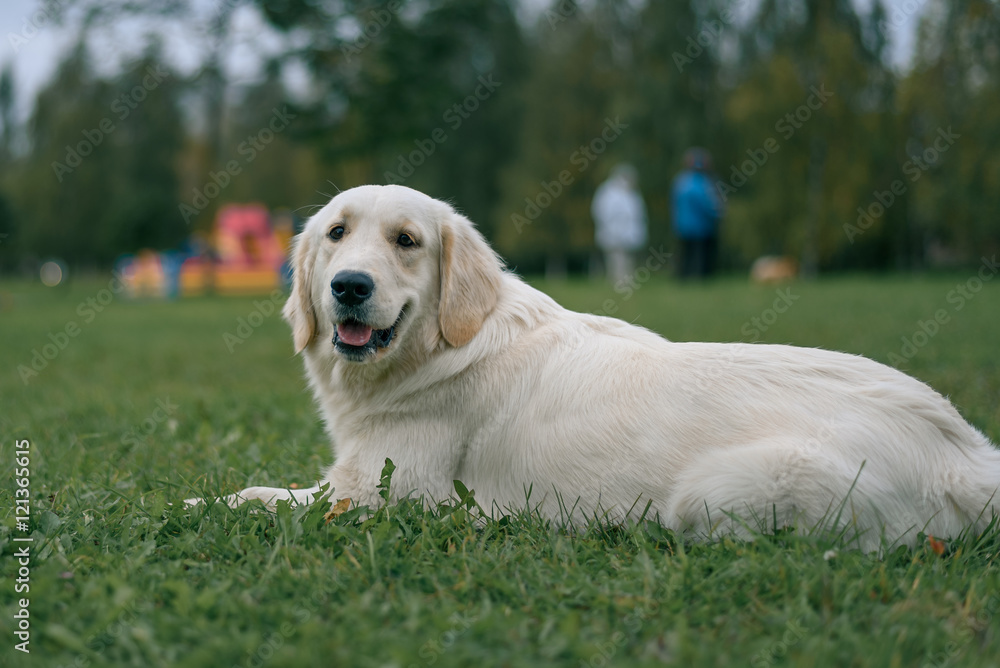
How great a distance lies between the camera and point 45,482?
12.6ft

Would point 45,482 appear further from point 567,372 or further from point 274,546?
point 567,372

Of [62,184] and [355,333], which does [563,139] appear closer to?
[62,184]

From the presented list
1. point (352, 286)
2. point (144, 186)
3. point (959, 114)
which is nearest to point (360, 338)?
point (352, 286)

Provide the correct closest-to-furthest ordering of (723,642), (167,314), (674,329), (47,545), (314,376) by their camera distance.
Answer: (723,642) < (47,545) < (314,376) < (674,329) < (167,314)

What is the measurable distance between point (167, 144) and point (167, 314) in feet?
127

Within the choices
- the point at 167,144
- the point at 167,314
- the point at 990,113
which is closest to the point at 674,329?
the point at 167,314

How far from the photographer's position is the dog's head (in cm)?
333

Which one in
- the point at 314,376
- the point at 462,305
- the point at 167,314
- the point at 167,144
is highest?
the point at 167,144

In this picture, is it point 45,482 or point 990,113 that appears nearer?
point 45,482

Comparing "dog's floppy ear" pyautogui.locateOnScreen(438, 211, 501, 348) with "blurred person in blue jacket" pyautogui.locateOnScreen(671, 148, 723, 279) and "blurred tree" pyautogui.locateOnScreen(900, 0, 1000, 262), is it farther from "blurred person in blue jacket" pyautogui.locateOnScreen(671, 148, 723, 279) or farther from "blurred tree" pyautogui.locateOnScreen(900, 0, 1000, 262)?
"blurred tree" pyautogui.locateOnScreen(900, 0, 1000, 262)

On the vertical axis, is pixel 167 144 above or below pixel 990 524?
above

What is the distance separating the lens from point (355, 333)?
11.1 ft

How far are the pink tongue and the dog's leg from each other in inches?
25.4

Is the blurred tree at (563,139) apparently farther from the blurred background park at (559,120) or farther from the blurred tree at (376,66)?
the blurred tree at (376,66)
